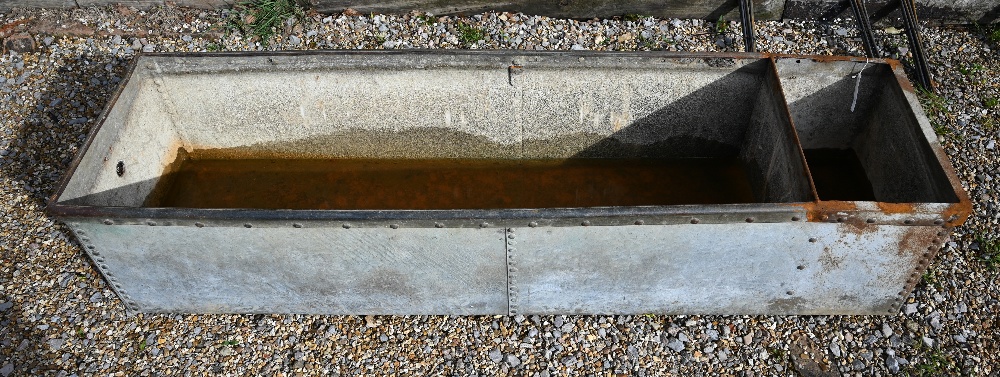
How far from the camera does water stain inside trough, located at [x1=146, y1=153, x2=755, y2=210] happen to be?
5.25 metres

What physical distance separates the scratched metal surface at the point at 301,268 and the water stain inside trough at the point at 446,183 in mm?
983

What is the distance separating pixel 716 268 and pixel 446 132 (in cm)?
219

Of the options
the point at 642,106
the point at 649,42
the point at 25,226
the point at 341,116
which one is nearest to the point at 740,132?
the point at 642,106

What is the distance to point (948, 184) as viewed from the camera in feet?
12.4

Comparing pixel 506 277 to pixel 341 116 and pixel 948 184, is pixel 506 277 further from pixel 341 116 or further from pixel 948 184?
pixel 948 184

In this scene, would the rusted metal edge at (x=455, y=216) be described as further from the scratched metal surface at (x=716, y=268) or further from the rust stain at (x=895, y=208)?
the rust stain at (x=895, y=208)

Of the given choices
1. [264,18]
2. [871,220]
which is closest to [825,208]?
[871,220]

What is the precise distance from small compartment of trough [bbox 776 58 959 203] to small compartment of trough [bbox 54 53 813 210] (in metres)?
0.34

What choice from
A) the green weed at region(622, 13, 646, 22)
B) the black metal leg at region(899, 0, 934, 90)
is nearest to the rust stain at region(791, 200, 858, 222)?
the black metal leg at region(899, 0, 934, 90)

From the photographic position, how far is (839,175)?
5.33m

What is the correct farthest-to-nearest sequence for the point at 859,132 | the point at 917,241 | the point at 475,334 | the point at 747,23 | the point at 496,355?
the point at 747,23
the point at 859,132
the point at 475,334
the point at 496,355
the point at 917,241

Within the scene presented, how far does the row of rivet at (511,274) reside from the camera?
150 inches

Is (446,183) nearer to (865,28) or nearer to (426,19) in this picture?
(426,19)

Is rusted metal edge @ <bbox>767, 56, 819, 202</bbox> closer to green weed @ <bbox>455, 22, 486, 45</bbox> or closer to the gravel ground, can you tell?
the gravel ground
